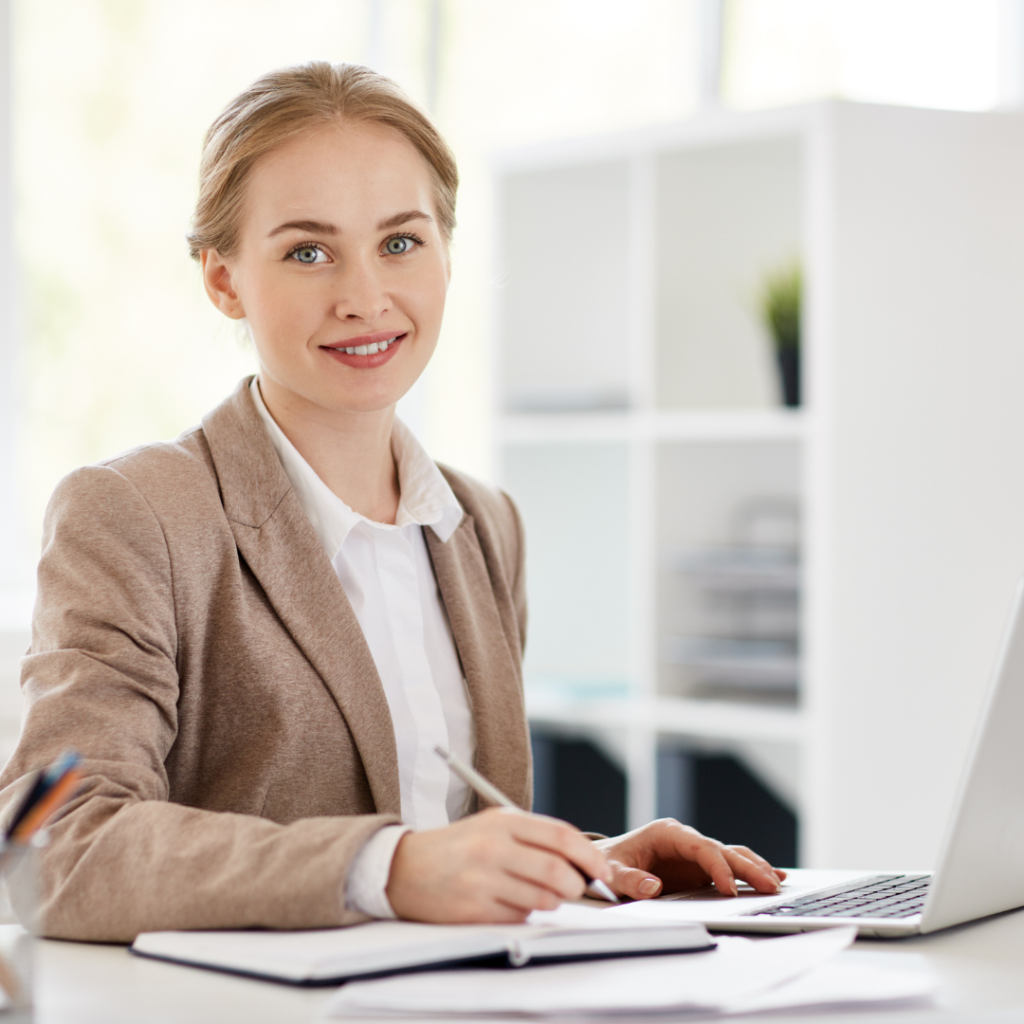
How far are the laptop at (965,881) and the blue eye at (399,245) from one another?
0.78 meters

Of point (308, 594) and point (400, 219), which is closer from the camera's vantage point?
point (308, 594)

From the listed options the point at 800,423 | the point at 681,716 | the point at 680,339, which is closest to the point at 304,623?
the point at 800,423

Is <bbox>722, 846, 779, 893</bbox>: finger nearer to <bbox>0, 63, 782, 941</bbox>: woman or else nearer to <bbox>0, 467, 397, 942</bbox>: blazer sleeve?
<bbox>0, 63, 782, 941</bbox>: woman

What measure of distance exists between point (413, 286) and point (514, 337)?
202cm

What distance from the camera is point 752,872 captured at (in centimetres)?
126

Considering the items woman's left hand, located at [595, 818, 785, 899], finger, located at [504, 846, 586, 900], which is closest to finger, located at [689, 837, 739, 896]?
woman's left hand, located at [595, 818, 785, 899]

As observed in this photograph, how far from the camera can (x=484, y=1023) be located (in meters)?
0.79

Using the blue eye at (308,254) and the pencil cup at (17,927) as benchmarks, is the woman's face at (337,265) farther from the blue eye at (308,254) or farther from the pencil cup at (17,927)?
the pencil cup at (17,927)

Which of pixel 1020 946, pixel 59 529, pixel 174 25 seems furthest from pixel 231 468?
pixel 174 25

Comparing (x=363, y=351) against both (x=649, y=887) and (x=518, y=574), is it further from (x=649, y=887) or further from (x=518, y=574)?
(x=649, y=887)

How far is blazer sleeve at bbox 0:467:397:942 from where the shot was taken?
38.3 inches

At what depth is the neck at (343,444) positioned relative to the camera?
1.58 m

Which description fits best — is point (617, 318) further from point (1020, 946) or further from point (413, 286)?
point (1020, 946)

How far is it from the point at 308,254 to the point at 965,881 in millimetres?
931
